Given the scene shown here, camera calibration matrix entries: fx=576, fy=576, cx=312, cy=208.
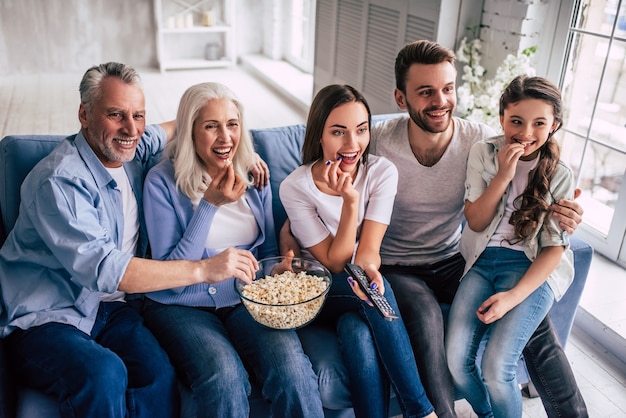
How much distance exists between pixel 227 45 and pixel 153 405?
19.8 feet

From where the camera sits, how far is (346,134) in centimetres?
181

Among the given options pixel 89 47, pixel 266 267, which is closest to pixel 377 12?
pixel 266 267

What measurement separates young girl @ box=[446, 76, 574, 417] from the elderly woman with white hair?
Result: 1.70ft

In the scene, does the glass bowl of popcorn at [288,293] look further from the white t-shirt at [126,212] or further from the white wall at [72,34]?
the white wall at [72,34]

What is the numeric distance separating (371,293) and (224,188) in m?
0.53

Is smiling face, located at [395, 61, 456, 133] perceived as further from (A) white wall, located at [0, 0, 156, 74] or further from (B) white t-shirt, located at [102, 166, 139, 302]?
(A) white wall, located at [0, 0, 156, 74]

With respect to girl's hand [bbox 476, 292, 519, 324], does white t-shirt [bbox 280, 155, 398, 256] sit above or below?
above

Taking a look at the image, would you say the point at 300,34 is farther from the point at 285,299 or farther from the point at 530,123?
the point at 285,299

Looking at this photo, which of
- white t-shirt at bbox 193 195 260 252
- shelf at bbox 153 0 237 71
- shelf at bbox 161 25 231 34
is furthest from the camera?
shelf at bbox 153 0 237 71

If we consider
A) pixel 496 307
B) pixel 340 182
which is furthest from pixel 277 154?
pixel 496 307

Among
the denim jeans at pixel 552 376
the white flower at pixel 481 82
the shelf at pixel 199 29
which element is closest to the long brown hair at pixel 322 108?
the denim jeans at pixel 552 376

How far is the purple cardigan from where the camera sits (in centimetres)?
173

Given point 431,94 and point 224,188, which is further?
point 431,94

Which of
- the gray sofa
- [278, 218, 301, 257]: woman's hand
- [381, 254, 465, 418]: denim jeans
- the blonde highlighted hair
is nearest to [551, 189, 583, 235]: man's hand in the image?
the gray sofa
